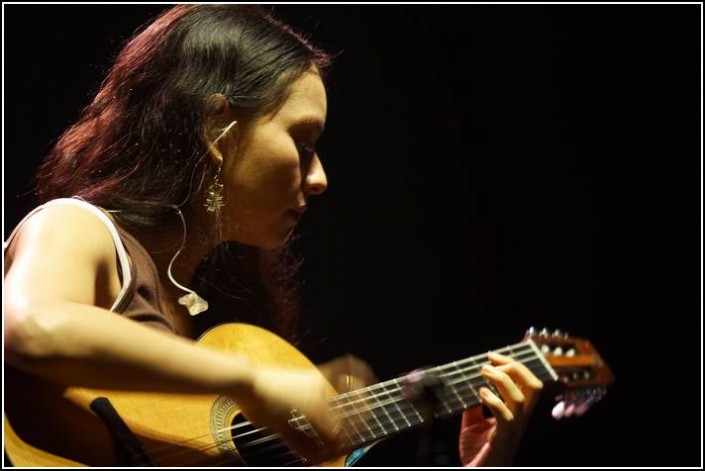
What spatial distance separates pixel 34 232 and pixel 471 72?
59.8 inches

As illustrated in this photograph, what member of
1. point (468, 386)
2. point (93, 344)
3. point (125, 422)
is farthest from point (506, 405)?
point (93, 344)

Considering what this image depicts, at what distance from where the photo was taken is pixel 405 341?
79.5 inches

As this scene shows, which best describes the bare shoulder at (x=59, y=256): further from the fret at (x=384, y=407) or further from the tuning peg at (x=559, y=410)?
the tuning peg at (x=559, y=410)

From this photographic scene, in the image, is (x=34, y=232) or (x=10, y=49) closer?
(x=34, y=232)

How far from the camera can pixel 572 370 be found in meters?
1.68

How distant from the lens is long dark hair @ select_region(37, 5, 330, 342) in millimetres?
1221

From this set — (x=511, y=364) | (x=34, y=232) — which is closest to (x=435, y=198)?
(x=511, y=364)

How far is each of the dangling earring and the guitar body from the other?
0.21m

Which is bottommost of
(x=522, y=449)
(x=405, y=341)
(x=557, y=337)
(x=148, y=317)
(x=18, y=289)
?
(x=522, y=449)

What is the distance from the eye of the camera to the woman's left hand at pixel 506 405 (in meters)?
1.43

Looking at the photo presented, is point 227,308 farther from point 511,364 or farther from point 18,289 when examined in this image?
point 18,289

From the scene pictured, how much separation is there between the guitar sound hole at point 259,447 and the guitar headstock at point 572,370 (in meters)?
0.71

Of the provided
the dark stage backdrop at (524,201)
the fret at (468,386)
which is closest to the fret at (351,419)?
the fret at (468,386)

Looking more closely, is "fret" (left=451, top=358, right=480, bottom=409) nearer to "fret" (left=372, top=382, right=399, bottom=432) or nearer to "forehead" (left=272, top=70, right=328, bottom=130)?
"fret" (left=372, top=382, right=399, bottom=432)
